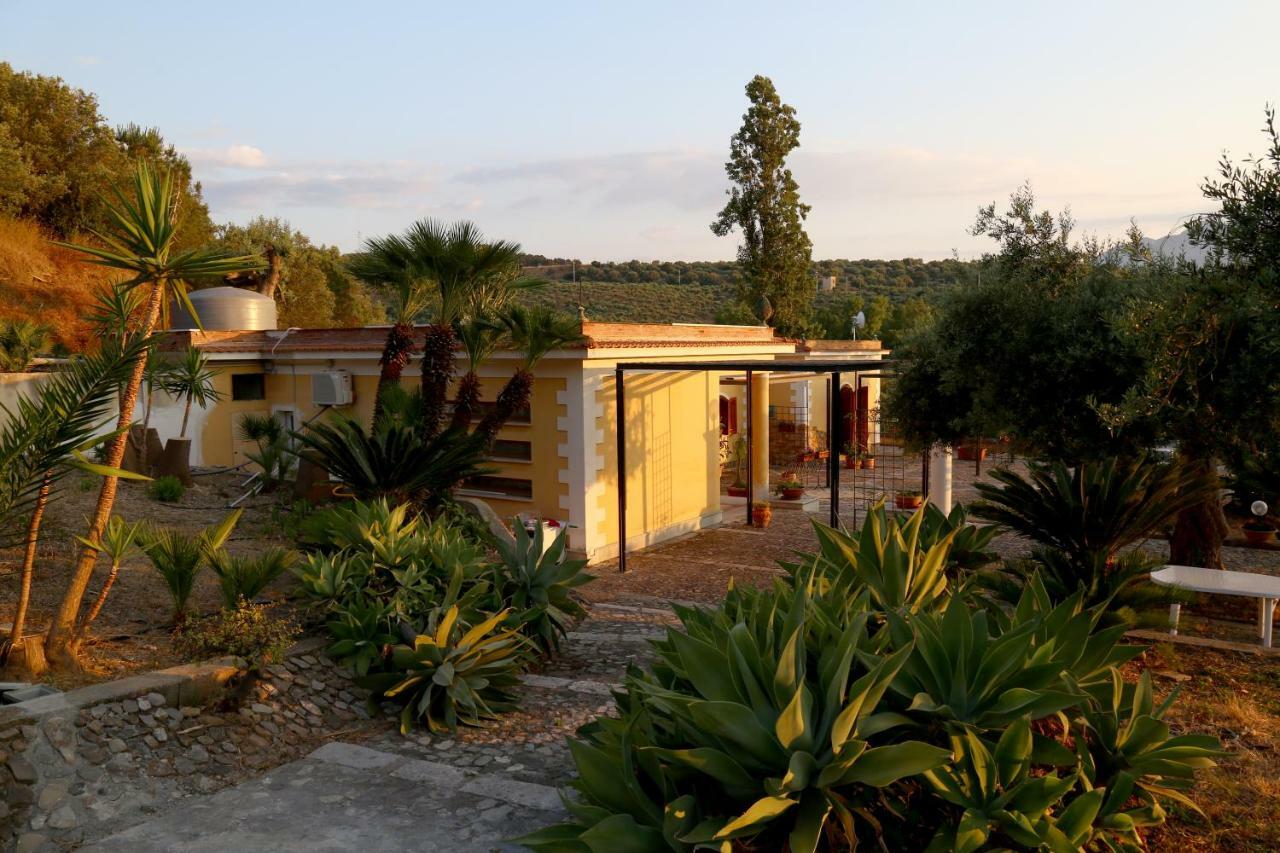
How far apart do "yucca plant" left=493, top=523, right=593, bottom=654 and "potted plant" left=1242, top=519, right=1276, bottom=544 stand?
35.8ft

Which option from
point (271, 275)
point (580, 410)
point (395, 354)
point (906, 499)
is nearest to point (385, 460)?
point (395, 354)

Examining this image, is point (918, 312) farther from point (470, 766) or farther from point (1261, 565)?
point (470, 766)

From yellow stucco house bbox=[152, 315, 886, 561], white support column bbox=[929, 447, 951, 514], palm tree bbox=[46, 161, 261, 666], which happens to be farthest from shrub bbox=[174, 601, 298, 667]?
white support column bbox=[929, 447, 951, 514]

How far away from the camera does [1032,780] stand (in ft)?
10.4

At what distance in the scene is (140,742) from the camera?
5.23 meters

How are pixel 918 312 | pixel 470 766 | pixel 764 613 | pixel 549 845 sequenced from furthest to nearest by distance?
pixel 918 312 → pixel 470 766 → pixel 764 613 → pixel 549 845

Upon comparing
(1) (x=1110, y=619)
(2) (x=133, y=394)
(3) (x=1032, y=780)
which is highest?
(2) (x=133, y=394)

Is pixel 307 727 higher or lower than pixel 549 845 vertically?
lower

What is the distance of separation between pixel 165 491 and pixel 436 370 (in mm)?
3698

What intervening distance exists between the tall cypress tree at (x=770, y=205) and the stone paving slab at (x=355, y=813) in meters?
25.2

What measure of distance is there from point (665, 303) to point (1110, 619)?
47757 millimetres

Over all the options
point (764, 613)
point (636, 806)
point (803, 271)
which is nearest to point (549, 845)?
point (636, 806)

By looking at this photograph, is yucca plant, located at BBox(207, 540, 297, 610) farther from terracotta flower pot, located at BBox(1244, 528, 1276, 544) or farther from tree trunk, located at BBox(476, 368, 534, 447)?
terracotta flower pot, located at BBox(1244, 528, 1276, 544)

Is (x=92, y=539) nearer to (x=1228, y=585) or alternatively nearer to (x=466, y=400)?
(x=466, y=400)
